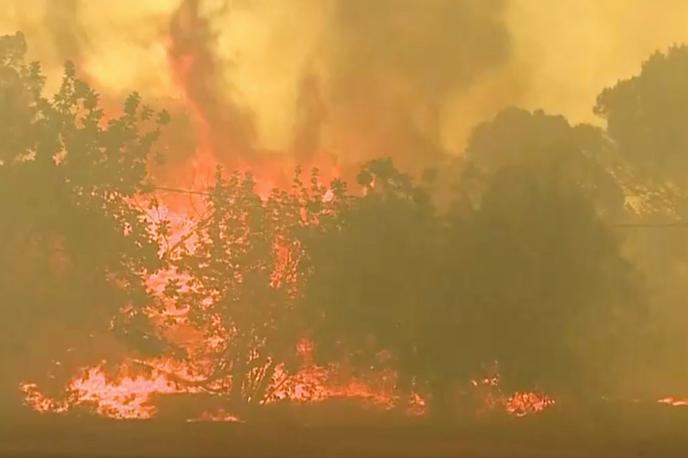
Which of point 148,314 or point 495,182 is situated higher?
point 495,182

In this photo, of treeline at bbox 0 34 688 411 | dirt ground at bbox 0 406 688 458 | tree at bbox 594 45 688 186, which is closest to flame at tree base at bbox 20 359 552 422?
dirt ground at bbox 0 406 688 458

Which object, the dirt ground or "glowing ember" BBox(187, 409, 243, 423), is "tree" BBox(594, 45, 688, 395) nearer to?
the dirt ground

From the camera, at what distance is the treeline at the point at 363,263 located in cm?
1711

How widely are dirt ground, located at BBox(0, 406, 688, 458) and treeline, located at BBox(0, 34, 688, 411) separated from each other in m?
0.57

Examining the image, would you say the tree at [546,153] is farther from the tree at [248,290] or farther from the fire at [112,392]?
the fire at [112,392]

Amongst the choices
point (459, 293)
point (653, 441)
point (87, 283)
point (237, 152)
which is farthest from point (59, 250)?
point (653, 441)

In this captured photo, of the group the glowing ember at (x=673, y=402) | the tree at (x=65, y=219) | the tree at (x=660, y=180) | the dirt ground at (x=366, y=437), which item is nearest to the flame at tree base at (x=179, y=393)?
the dirt ground at (x=366, y=437)

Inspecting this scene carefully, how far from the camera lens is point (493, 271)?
55.9 feet

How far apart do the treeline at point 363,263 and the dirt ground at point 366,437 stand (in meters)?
0.57

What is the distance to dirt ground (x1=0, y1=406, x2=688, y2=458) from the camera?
15992 mm

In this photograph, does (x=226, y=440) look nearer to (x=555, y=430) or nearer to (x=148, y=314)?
(x=148, y=314)

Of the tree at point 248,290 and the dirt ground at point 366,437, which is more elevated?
the tree at point 248,290

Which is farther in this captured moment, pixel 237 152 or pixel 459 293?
pixel 237 152

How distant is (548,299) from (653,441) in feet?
9.31
